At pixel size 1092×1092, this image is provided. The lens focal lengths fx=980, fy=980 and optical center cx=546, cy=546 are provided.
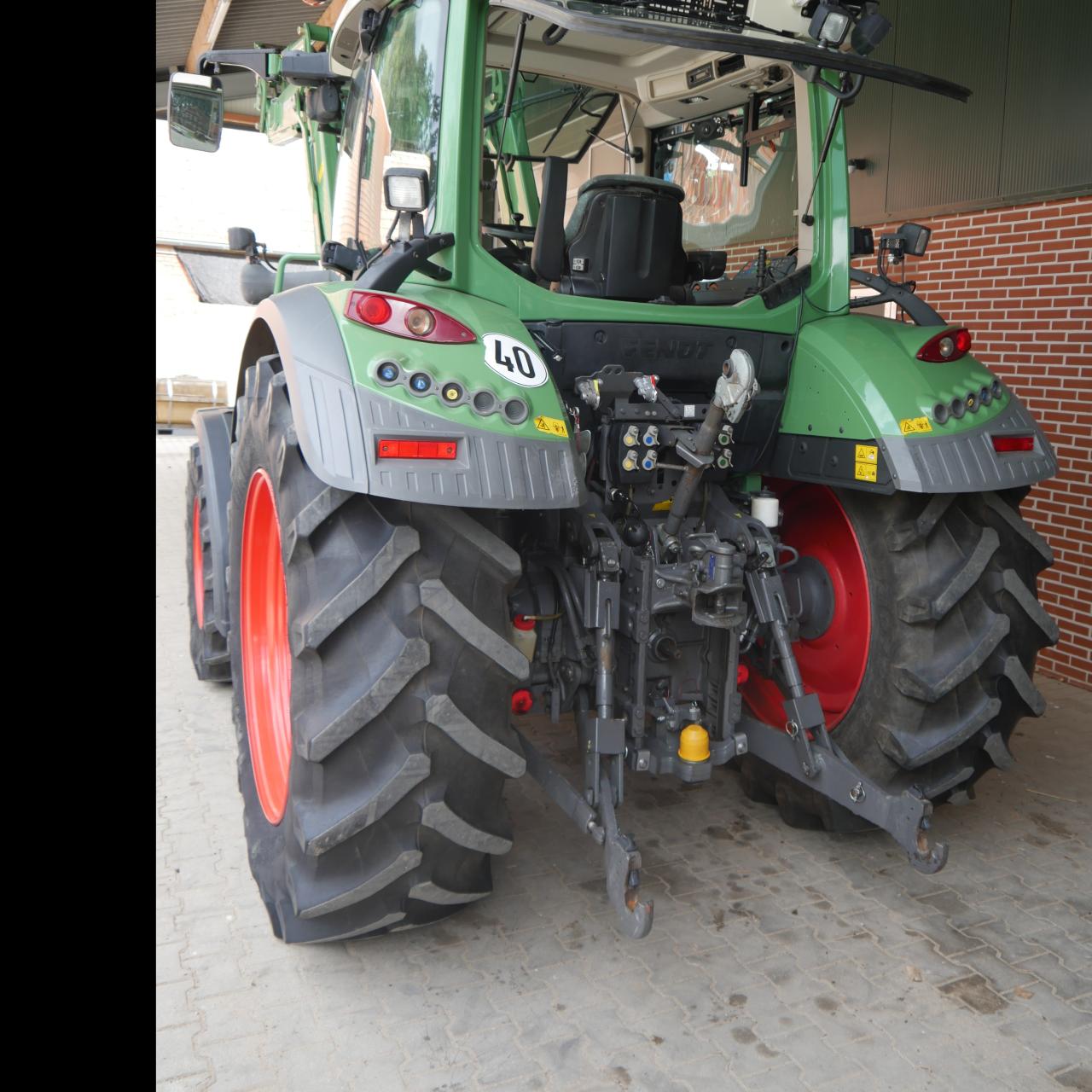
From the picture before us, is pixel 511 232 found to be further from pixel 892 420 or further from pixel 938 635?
pixel 938 635

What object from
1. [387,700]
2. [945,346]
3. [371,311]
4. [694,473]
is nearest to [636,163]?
[945,346]

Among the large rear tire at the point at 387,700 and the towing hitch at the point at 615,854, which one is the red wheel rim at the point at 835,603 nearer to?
the towing hitch at the point at 615,854

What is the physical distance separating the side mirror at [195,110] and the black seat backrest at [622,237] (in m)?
1.60

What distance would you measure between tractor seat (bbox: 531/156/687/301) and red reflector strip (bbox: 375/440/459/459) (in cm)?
89

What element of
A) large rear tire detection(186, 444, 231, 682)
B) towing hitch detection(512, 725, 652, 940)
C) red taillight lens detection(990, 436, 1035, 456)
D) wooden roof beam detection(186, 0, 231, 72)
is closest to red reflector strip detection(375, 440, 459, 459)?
towing hitch detection(512, 725, 652, 940)

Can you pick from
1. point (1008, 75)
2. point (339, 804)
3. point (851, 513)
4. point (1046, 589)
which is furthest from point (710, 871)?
point (1008, 75)

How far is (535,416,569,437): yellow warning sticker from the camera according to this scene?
225 cm

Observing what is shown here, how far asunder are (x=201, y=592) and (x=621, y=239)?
8.91 feet

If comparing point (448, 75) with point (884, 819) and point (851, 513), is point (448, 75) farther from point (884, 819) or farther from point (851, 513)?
point (884, 819)

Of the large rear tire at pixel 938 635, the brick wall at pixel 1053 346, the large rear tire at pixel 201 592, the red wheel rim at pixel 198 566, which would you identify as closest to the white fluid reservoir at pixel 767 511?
the large rear tire at pixel 938 635

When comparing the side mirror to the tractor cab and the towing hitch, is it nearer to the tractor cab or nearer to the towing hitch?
the tractor cab

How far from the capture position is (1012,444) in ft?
9.32

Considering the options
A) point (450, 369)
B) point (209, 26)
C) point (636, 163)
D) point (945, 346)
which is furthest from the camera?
point (209, 26)
